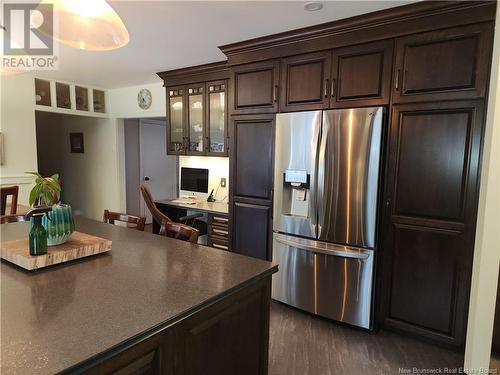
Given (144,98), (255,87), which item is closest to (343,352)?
(255,87)

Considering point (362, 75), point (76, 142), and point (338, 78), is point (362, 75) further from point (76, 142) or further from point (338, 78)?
point (76, 142)

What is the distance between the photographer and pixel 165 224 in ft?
6.76

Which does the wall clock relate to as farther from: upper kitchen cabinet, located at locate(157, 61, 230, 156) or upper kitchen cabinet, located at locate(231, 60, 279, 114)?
upper kitchen cabinet, located at locate(231, 60, 279, 114)

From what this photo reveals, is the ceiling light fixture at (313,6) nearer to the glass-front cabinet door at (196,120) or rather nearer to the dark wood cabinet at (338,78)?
the dark wood cabinet at (338,78)

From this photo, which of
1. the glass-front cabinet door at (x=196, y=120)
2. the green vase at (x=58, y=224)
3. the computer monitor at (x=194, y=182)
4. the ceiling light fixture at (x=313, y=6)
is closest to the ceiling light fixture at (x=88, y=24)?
the green vase at (x=58, y=224)

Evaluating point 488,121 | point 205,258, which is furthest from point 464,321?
point 205,258

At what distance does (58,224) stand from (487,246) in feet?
8.06

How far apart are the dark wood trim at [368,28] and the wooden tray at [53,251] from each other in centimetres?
217

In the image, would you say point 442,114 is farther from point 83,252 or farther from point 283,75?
point 83,252

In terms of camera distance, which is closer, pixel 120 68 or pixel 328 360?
pixel 328 360

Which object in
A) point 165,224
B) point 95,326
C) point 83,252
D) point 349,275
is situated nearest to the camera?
point 95,326

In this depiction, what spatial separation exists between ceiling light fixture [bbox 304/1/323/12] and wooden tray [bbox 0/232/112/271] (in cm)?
200

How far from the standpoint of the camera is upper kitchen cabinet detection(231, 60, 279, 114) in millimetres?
2787

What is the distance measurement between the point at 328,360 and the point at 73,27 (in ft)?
8.08
